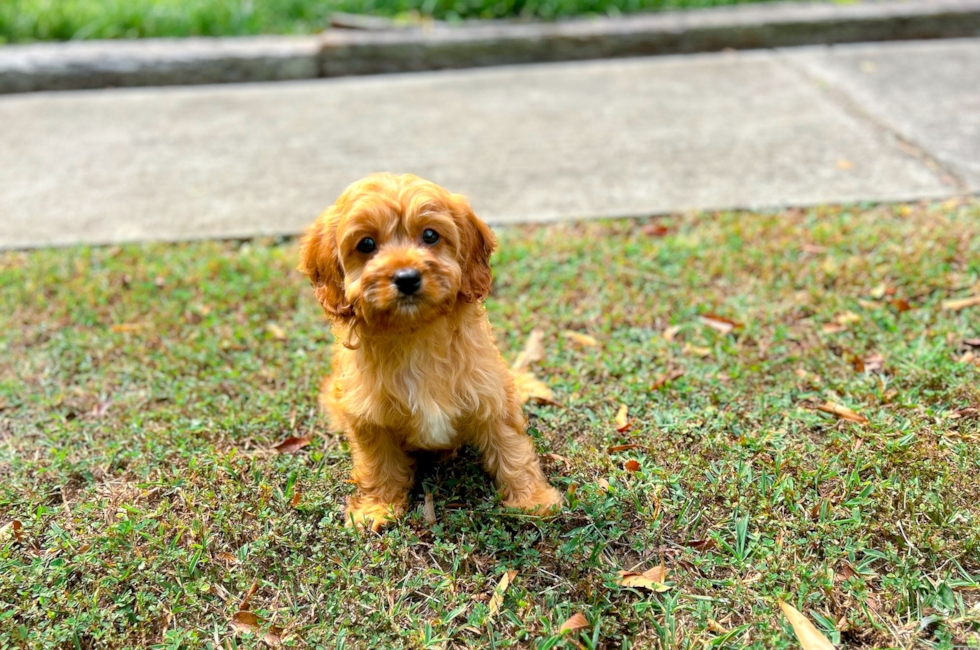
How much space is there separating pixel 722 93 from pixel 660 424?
4284mm

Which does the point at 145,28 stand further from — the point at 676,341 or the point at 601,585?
the point at 601,585

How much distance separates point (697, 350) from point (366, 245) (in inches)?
77.2

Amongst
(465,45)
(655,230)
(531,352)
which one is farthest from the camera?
(465,45)

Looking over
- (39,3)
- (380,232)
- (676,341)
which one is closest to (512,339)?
(676,341)

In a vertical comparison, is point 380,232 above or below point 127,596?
above

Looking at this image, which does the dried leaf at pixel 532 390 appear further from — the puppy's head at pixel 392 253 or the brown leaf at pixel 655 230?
the brown leaf at pixel 655 230

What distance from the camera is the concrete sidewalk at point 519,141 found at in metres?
5.30

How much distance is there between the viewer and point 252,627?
265 cm

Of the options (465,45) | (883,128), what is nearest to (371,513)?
(883,128)

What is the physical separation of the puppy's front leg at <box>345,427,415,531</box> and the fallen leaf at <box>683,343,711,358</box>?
1.59 metres

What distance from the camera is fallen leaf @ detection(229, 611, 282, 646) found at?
103 inches

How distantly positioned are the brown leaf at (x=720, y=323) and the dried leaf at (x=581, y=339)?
612 millimetres

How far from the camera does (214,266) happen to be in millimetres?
4754

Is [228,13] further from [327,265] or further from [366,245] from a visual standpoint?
Answer: [366,245]
